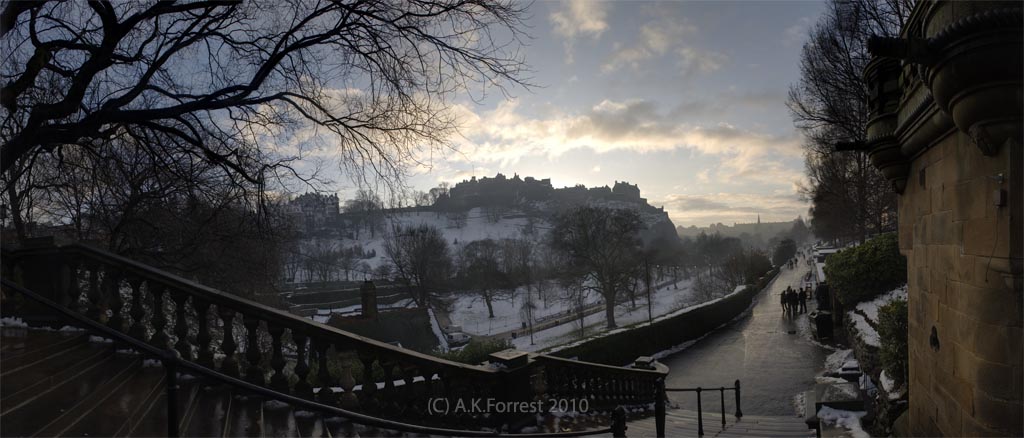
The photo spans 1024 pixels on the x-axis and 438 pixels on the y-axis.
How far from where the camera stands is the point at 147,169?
9.11 m

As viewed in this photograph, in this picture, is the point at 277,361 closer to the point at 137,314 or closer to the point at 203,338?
the point at 203,338

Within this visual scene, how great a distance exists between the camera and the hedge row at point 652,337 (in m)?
14.5

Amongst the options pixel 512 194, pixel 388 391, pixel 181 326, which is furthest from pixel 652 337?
pixel 512 194

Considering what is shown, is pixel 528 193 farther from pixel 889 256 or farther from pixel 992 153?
pixel 992 153

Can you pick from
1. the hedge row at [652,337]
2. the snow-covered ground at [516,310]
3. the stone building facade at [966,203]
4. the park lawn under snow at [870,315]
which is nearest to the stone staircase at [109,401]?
the stone building facade at [966,203]

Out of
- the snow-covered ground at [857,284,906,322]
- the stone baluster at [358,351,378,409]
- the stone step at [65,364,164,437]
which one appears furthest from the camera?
the snow-covered ground at [857,284,906,322]

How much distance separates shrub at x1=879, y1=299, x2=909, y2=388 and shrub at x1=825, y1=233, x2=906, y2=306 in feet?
25.3

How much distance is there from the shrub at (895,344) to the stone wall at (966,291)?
3307 millimetres

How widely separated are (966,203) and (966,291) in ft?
1.97

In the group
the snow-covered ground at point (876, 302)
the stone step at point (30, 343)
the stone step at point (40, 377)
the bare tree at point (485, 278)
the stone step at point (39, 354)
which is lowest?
the bare tree at point (485, 278)

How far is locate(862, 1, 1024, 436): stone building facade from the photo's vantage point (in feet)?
8.50

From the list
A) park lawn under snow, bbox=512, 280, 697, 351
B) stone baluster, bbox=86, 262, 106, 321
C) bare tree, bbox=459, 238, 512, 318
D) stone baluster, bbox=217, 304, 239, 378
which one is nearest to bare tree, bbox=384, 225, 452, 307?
bare tree, bbox=459, 238, 512, 318

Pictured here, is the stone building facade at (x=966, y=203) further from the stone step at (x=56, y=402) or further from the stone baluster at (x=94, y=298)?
the stone baluster at (x=94, y=298)

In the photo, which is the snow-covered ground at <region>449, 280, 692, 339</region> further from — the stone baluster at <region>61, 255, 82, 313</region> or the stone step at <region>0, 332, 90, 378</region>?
the stone step at <region>0, 332, 90, 378</region>
